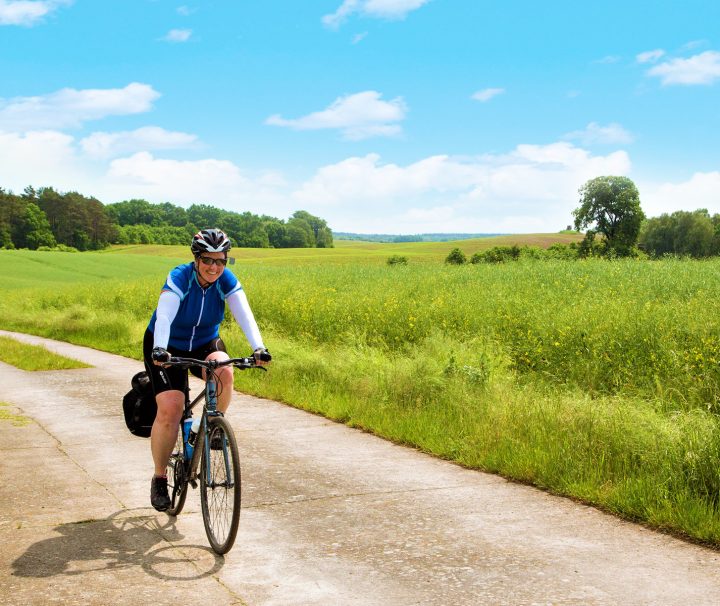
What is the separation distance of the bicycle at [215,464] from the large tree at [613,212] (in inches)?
3353

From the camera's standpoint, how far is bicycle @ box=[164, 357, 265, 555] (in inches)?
178

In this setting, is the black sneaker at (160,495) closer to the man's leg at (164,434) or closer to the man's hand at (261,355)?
the man's leg at (164,434)

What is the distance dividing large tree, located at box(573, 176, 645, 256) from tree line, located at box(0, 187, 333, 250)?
138 feet

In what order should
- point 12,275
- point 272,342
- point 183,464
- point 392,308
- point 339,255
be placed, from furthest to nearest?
1. point 339,255
2. point 12,275
3. point 392,308
4. point 272,342
5. point 183,464

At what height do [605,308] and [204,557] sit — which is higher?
[605,308]

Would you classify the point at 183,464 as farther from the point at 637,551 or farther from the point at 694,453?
the point at 694,453

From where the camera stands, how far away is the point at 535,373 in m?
11.1

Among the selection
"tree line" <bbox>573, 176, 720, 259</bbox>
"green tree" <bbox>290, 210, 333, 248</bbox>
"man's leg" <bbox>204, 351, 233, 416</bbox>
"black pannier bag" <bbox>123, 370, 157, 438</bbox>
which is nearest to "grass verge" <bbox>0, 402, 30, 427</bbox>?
"black pannier bag" <bbox>123, 370, 157, 438</bbox>

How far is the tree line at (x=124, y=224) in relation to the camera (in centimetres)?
11469

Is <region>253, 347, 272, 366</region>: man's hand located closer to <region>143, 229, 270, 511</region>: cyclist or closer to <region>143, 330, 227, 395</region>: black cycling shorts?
<region>143, 229, 270, 511</region>: cyclist

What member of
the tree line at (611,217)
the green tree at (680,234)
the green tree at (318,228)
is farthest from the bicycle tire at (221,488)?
the green tree at (318,228)

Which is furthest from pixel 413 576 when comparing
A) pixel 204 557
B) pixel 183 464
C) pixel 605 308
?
pixel 605 308

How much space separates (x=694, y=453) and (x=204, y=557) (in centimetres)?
368

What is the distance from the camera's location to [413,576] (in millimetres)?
4316
